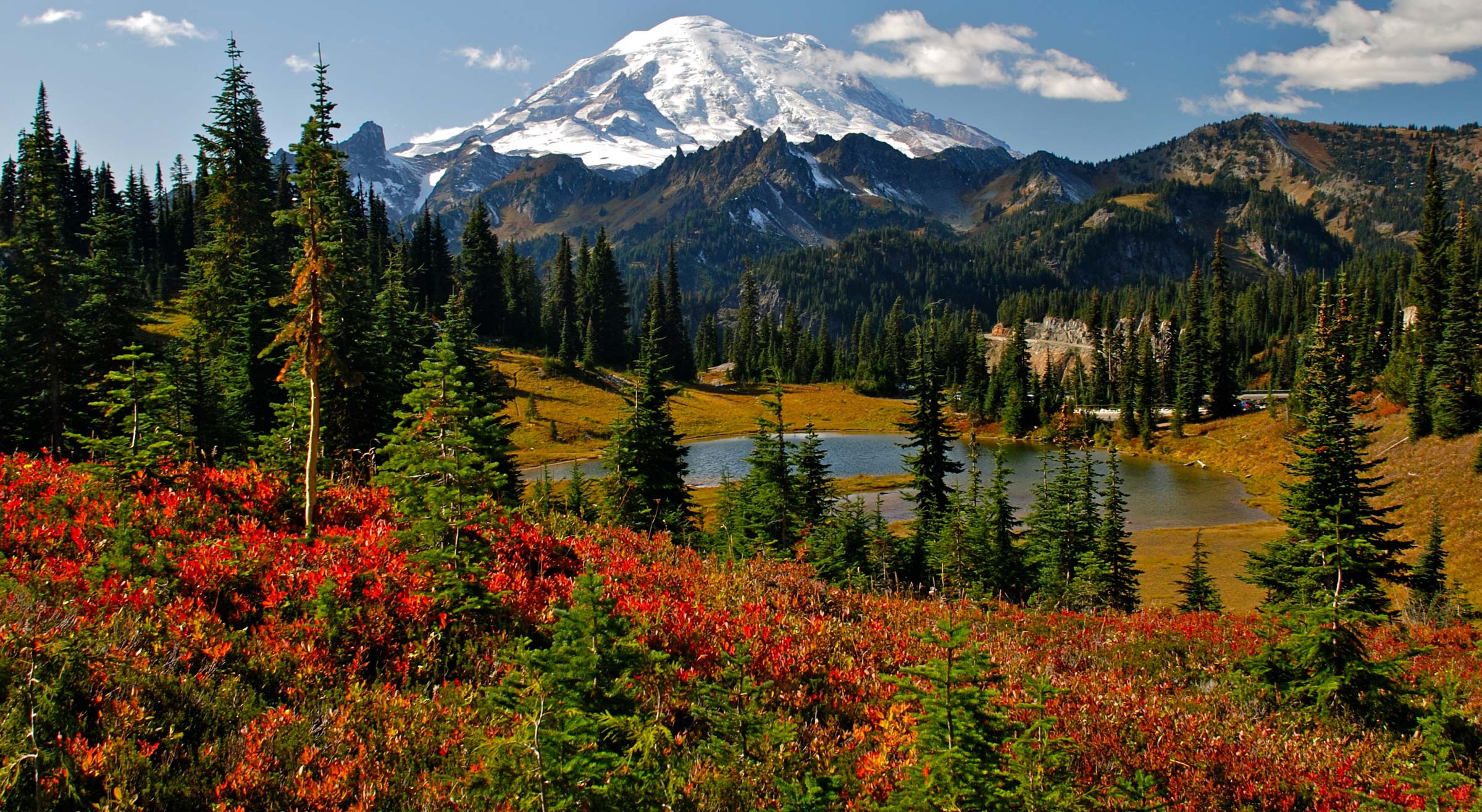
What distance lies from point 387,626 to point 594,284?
362 ft

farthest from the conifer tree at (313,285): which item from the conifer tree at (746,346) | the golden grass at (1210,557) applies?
the conifer tree at (746,346)

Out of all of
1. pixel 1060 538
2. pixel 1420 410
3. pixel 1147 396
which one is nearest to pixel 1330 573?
pixel 1060 538

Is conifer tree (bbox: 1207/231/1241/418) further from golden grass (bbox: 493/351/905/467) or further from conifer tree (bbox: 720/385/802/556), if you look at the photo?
conifer tree (bbox: 720/385/802/556)

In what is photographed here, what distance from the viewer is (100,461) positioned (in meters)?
11.1

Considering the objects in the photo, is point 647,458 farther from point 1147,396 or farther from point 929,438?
point 1147,396

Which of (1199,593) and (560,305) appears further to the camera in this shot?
(560,305)

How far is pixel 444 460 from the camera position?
8.48 meters

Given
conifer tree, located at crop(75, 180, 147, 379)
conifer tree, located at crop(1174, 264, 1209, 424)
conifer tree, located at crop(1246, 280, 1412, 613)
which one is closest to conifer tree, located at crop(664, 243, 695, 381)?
conifer tree, located at crop(1174, 264, 1209, 424)

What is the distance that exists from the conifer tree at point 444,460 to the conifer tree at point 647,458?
56.2 feet

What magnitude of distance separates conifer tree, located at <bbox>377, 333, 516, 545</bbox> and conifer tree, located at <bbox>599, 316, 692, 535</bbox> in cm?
1713

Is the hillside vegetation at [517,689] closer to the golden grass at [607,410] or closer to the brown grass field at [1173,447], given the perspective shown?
the brown grass field at [1173,447]

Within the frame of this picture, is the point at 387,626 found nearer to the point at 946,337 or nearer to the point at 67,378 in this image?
the point at 67,378

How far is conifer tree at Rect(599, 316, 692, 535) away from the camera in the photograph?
1103 inches

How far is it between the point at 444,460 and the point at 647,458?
Answer: 854 inches
